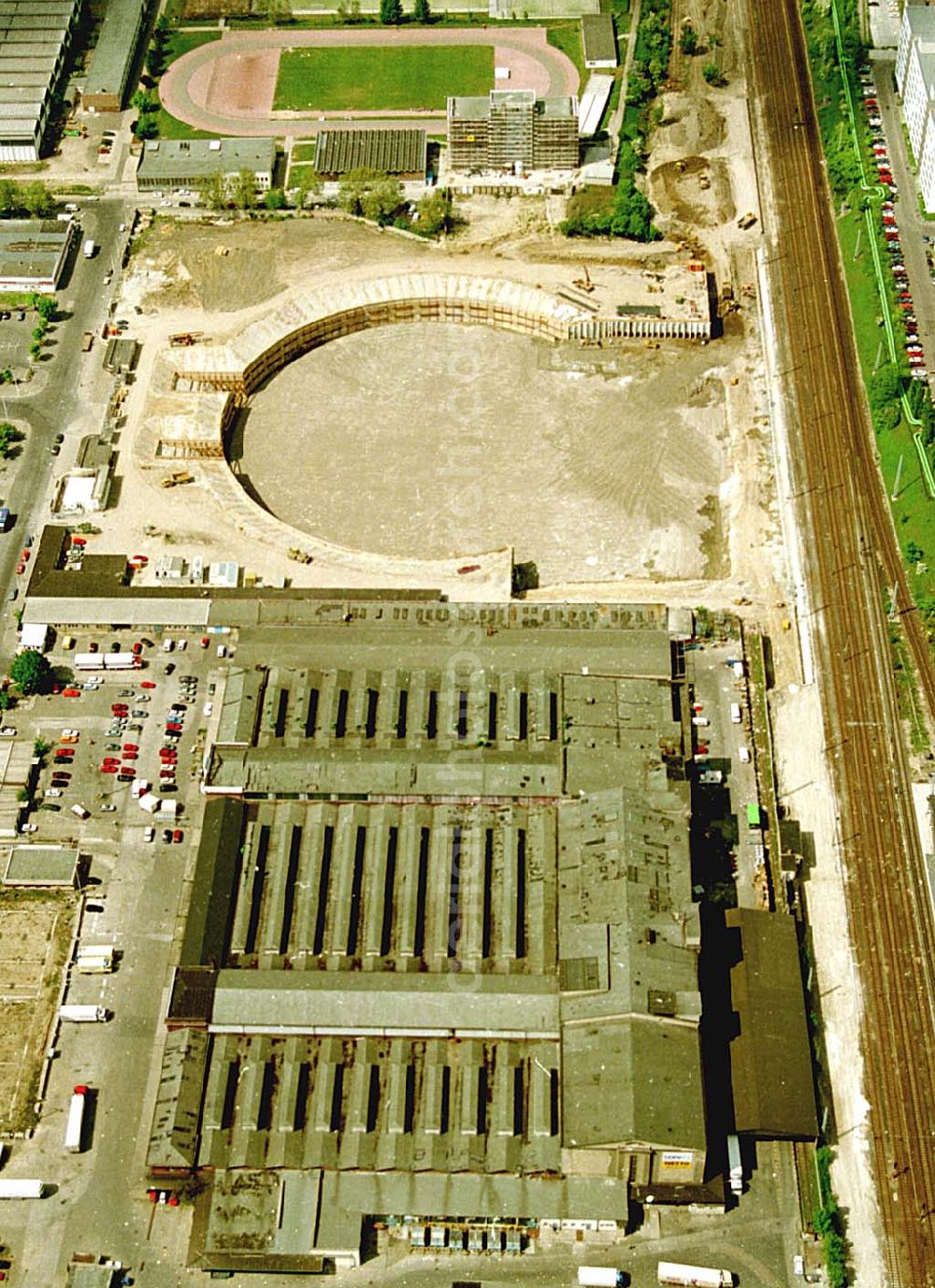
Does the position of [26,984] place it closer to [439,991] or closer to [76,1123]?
[76,1123]

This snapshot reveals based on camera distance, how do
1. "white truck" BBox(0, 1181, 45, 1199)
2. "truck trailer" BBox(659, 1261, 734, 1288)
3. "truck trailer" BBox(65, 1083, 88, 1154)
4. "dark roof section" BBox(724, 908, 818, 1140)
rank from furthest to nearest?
"truck trailer" BBox(65, 1083, 88, 1154)
"dark roof section" BBox(724, 908, 818, 1140)
"white truck" BBox(0, 1181, 45, 1199)
"truck trailer" BBox(659, 1261, 734, 1288)

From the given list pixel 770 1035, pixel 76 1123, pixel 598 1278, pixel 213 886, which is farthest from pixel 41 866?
pixel 770 1035

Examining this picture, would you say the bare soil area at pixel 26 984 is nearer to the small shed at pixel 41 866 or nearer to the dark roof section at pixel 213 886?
the small shed at pixel 41 866

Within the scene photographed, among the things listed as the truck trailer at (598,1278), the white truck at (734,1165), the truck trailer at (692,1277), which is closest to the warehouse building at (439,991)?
the white truck at (734,1165)

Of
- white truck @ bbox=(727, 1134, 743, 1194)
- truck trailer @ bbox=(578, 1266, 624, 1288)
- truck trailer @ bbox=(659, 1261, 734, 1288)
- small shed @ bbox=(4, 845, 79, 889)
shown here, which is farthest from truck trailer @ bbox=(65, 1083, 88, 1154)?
white truck @ bbox=(727, 1134, 743, 1194)

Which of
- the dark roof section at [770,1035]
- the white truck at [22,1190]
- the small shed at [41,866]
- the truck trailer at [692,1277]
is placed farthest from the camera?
the small shed at [41,866]

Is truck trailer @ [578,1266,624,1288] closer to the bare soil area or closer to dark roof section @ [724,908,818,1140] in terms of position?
A: dark roof section @ [724,908,818,1140]
